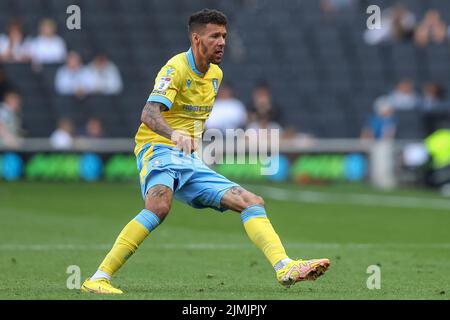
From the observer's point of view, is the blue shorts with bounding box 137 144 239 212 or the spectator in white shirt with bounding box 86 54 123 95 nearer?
the blue shorts with bounding box 137 144 239 212

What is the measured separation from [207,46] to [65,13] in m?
17.9

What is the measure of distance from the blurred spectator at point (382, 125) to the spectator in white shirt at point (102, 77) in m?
5.49

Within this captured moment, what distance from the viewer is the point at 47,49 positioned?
81.7ft

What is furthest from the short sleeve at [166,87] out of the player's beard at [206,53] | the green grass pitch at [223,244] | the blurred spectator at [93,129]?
the blurred spectator at [93,129]

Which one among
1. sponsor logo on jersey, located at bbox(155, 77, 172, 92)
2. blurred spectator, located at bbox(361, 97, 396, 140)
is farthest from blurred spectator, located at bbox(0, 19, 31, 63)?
sponsor logo on jersey, located at bbox(155, 77, 172, 92)

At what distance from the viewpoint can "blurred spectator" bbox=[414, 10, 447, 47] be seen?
2766 centimetres

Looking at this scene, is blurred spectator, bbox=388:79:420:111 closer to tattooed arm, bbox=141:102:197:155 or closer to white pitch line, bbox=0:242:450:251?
white pitch line, bbox=0:242:450:251

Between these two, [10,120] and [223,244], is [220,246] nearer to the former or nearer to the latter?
[223,244]

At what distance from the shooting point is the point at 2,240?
1352cm

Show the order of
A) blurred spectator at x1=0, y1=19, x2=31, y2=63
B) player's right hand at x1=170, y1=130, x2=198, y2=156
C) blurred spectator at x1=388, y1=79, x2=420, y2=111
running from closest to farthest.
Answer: player's right hand at x1=170, y1=130, x2=198, y2=156 → blurred spectator at x1=0, y1=19, x2=31, y2=63 → blurred spectator at x1=388, y1=79, x2=420, y2=111

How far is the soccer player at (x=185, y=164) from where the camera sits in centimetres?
874

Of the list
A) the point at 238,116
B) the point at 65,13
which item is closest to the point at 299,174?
the point at 238,116

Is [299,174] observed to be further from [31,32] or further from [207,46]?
[207,46]

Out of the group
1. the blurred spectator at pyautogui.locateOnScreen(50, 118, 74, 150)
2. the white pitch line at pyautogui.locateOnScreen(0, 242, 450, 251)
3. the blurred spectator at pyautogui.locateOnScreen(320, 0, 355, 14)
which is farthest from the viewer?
the blurred spectator at pyautogui.locateOnScreen(320, 0, 355, 14)
